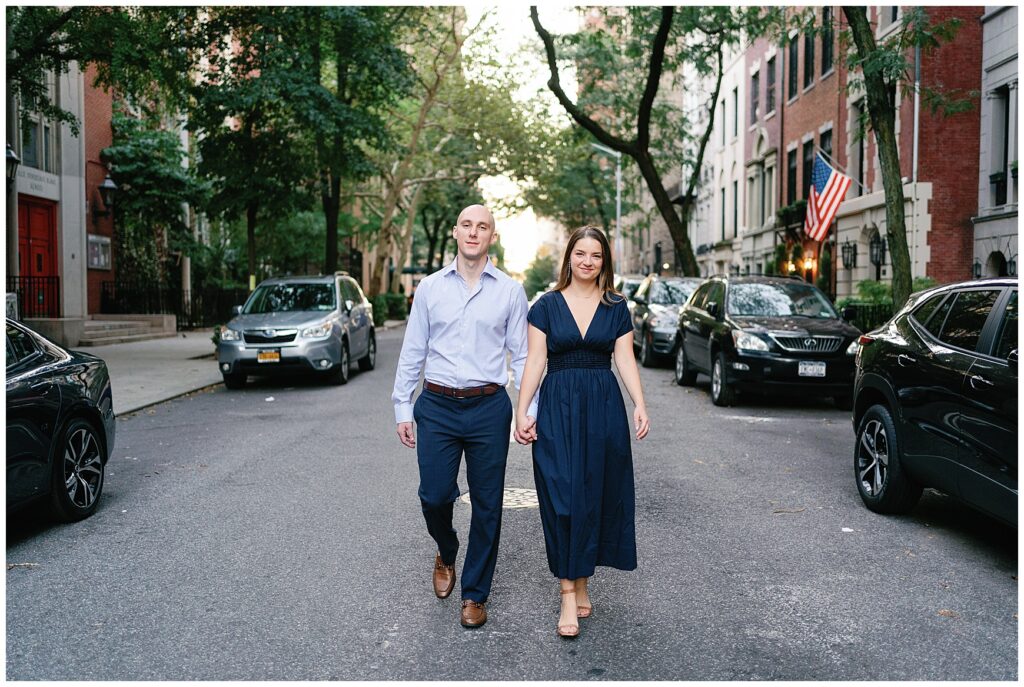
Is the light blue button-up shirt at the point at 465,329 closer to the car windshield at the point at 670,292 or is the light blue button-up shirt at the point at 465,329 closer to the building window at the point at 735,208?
the car windshield at the point at 670,292

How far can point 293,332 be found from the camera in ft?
49.2

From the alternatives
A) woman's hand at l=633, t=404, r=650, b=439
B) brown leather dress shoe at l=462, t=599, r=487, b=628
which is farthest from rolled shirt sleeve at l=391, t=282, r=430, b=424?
woman's hand at l=633, t=404, r=650, b=439

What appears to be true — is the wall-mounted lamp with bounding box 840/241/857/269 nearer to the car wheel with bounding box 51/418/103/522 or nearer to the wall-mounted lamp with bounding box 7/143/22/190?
the wall-mounted lamp with bounding box 7/143/22/190

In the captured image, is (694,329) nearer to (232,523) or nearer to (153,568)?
(232,523)

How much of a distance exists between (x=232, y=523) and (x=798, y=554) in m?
3.50

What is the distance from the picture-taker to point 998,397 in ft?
17.3

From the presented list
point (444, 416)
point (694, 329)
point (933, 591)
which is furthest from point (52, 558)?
point (694, 329)

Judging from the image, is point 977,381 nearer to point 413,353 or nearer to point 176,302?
point 413,353

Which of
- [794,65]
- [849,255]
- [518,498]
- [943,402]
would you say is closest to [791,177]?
[794,65]

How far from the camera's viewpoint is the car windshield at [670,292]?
63.6 ft

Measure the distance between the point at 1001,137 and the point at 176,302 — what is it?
23.4 m

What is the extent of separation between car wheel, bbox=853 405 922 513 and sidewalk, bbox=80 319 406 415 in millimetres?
8759

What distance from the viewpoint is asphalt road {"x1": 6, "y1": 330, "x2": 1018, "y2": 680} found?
4074mm

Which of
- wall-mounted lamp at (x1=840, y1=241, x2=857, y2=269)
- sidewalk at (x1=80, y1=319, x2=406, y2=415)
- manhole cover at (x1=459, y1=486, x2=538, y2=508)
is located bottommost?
manhole cover at (x1=459, y1=486, x2=538, y2=508)
